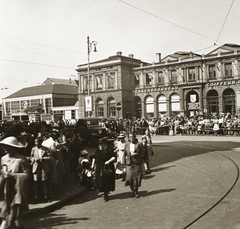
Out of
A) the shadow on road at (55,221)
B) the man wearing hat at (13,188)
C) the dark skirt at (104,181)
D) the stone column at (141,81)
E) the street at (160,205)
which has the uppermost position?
the stone column at (141,81)

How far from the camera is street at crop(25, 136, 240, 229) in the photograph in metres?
6.47

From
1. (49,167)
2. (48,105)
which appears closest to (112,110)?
(48,105)

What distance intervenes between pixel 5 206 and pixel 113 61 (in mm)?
54550

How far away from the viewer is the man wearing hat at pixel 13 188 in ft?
16.9

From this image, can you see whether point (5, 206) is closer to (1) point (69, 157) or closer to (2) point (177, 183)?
(2) point (177, 183)

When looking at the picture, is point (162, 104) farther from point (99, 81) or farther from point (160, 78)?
point (99, 81)

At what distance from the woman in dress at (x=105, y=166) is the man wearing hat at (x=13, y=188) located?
3404 mm

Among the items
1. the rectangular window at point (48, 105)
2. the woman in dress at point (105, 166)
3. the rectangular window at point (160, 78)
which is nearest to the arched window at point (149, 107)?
the rectangular window at point (160, 78)

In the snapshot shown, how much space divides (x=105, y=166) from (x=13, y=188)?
3547 millimetres

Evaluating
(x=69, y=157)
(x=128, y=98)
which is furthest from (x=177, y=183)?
(x=128, y=98)

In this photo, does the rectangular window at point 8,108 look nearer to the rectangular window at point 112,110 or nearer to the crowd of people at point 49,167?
the rectangular window at point 112,110

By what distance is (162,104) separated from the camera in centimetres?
5600

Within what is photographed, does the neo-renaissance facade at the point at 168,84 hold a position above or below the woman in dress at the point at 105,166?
above

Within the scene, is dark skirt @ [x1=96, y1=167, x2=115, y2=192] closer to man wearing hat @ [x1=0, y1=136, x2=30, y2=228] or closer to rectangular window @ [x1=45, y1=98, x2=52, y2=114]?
man wearing hat @ [x1=0, y1=136, x2=30, y2=228]
